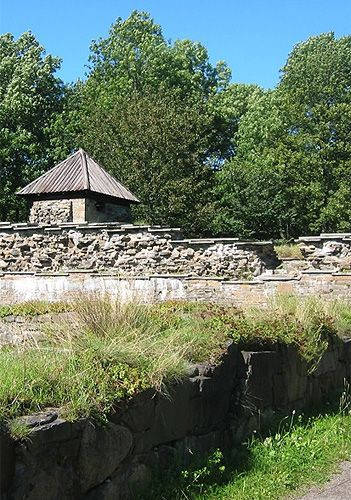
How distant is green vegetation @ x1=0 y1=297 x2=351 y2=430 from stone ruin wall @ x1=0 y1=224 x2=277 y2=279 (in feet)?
20.2

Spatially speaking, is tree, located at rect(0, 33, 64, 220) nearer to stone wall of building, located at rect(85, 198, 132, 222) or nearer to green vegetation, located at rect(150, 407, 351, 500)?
stone wall of building, located at rect(85, 198, 132, 222)

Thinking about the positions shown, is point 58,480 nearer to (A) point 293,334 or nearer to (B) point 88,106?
(A) point 293,334

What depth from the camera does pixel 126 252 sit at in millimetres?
14695

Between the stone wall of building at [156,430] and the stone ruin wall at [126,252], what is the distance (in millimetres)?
6675

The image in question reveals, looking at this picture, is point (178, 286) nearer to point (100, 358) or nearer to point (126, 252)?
point (126, 252)

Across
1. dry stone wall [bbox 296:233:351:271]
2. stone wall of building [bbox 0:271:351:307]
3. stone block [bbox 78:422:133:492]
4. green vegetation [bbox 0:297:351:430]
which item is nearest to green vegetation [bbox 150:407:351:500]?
stone block [bbox 78:422:133:492]

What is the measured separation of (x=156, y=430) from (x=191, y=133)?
27.2 m

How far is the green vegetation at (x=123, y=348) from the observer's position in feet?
12.8

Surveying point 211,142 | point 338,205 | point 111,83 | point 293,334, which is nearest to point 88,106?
point 111,83

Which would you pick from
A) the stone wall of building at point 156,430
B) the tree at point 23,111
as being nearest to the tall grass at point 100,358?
the stone wall of building at point 156,430

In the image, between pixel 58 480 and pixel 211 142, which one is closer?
pixel 58 480

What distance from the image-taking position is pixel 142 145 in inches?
1135

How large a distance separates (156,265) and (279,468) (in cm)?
937

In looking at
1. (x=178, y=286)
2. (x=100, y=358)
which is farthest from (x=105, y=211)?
(x=100, y=358)
